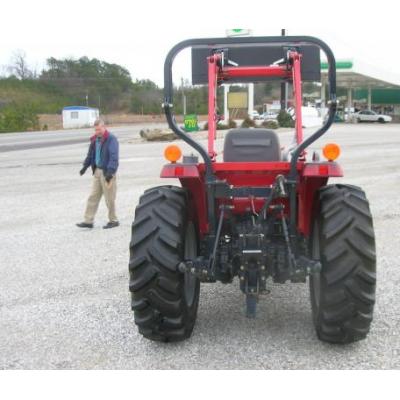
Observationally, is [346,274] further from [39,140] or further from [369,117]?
[369,117]

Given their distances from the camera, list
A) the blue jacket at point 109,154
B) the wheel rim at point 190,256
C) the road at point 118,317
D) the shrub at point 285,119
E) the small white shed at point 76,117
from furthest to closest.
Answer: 1. the small white shed at point 76,117
2. the blue jacket at point 109,154
3. the shrub at point 285,119
4. the wheel rim at point 190,256
5. the road at point 118,317

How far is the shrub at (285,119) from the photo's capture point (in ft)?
17.1

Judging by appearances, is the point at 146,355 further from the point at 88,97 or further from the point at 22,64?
the point at 22,64

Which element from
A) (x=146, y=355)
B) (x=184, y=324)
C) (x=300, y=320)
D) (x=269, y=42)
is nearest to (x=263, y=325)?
(x=300, y=320)

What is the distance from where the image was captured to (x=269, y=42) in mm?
3836

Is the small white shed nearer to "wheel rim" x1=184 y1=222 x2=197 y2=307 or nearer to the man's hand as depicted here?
the man's hand

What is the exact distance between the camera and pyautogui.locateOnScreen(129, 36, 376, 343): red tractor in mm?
3648

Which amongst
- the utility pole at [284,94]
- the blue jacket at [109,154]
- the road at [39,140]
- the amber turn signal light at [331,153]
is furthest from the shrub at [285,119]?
the road at [39,140]

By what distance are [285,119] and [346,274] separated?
231 cm

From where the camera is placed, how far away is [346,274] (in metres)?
3.61

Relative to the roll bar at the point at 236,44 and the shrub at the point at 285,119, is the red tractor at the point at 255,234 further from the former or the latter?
the shrub at the point at 285,119

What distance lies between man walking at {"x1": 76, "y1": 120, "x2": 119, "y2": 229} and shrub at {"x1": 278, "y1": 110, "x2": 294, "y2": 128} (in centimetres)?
317

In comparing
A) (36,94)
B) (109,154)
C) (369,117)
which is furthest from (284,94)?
(36,94)

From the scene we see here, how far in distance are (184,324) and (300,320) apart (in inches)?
41.2
